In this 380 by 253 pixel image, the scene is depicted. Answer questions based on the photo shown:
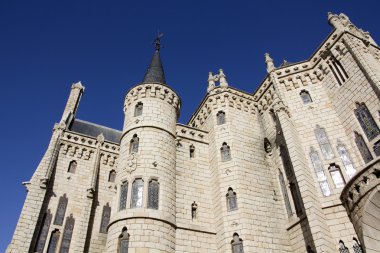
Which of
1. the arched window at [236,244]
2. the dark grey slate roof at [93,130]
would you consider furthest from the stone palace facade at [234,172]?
the dark grey slate roof at [93,130]

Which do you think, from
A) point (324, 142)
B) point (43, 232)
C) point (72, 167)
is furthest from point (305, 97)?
point (43, 232)

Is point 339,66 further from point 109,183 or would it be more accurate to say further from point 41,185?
point 41,185

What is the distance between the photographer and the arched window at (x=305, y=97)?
19562mm

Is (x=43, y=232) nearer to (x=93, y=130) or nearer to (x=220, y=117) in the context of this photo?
(x=93, y=130)

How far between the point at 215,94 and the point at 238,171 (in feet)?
21.1

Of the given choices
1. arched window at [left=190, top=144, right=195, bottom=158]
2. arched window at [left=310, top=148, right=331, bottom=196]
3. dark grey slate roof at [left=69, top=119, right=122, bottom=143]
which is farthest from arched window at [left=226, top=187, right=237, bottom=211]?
dark grey slate roof at [left=69, top=119, right=122, bottom=143]

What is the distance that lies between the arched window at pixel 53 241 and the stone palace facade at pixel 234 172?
0.26 feet

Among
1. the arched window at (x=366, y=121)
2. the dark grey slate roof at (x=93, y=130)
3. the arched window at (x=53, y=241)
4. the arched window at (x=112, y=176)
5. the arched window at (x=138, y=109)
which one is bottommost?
the arched window at (x=53, y=241)

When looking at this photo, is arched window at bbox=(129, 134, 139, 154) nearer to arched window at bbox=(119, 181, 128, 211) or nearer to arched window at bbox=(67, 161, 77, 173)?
arched window at bbox=(119, 181, 128, 211)

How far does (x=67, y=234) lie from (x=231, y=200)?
34.6 feet

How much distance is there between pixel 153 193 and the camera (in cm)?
1577

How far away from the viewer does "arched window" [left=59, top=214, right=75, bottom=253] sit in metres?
18.9

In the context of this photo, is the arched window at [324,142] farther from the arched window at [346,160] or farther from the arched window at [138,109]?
the arched window at [138,109]

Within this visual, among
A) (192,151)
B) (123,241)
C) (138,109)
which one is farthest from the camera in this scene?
(192,151)
